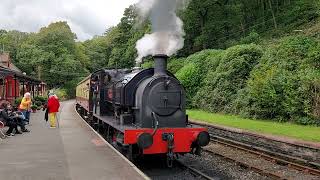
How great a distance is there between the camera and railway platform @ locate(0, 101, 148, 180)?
8.72 m

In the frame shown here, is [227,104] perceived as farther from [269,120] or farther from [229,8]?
[229,8]

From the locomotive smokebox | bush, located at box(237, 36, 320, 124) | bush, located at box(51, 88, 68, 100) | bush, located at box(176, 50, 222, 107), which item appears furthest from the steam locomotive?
bush, located at box(51, 88, 68, 100)

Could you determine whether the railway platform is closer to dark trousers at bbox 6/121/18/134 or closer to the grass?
dark trousers at bbox 6/121/18/134

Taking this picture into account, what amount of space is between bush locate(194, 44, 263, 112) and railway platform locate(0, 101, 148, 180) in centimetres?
1450

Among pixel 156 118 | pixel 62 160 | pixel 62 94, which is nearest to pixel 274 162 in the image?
pixel 156 118

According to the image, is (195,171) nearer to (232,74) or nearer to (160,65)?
(160,65)

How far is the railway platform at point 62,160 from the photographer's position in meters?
8.72

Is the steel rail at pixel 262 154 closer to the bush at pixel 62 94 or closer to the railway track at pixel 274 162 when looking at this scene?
the railway track at pixel 274 162

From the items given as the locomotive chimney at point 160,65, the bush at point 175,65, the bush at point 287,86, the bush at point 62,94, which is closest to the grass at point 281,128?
the bush at point 287,86

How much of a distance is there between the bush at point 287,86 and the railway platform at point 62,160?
9.49 m

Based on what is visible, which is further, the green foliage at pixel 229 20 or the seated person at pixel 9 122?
the green foliage at pixel 229 20

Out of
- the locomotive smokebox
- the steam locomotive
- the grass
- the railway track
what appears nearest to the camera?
the railway track

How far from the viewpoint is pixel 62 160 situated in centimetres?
1034

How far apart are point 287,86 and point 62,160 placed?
42.5ft
